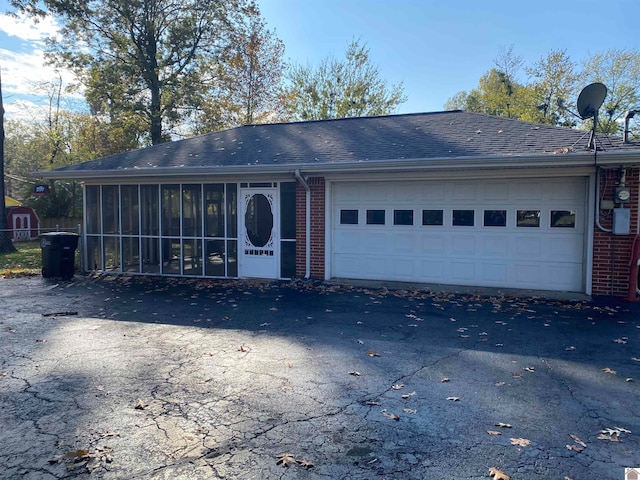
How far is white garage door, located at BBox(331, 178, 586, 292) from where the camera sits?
883cm

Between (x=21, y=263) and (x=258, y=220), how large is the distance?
32.1 feet

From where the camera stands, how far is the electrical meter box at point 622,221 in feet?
26.7

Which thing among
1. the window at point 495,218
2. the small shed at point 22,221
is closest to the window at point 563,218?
the window at point 495,218

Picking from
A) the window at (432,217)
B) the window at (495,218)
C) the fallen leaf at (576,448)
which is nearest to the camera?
the fallen leaf at (576,448)

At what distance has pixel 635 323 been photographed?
677 centimetres

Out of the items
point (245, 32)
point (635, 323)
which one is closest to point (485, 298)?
point (635, 323)

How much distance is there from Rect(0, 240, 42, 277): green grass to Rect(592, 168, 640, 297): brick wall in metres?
13.8

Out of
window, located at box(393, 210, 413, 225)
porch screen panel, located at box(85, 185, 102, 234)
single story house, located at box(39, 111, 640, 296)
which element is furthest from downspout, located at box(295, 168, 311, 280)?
porch screen panel, located at box(85, 185, 102, 234)

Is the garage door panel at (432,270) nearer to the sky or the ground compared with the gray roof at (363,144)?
nearer to the ground

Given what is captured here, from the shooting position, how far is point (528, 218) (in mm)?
9023

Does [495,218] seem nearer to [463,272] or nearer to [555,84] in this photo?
[463,272]

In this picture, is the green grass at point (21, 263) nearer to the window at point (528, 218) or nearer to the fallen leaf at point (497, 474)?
the window at point (528, 218)

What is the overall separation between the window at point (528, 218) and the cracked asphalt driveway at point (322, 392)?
1839mm

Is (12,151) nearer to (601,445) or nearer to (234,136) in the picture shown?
(234,136)
